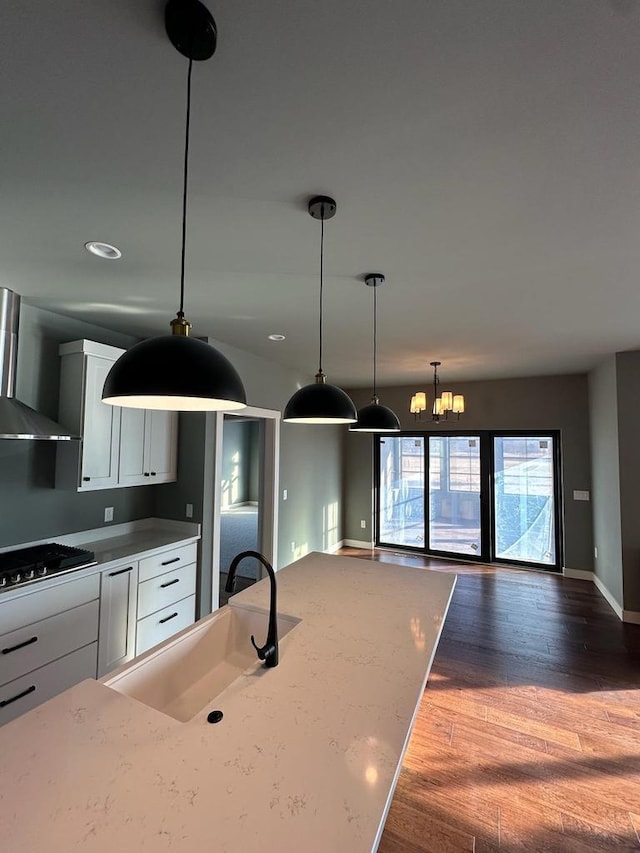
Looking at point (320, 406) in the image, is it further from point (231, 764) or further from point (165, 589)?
point (165, 589)

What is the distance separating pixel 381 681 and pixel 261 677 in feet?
1.35

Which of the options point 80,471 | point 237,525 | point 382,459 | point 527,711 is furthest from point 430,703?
point 237,525

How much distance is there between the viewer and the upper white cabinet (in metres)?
2.86

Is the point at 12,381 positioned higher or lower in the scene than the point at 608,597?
higher

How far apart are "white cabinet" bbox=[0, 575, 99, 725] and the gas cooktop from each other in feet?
0.28

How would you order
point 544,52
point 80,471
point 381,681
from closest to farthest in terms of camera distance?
1. point 544,52
2. point 381,681
3. point 80,471

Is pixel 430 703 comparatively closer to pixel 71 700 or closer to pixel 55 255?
pixel 71 700

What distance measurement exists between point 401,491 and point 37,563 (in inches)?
200

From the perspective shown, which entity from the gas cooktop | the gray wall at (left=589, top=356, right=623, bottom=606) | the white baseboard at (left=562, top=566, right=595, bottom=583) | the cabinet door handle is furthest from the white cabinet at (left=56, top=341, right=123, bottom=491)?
the white baseboard at (left=562, top=566, right=595, bottom=583)

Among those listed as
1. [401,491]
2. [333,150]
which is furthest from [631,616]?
[333,150]

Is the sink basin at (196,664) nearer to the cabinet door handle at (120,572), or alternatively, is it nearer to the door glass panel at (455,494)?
the cabinet door handle at (120,572)

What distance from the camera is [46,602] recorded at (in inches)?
91.5

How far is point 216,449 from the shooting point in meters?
3.63

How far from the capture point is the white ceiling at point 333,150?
0.93 metres
